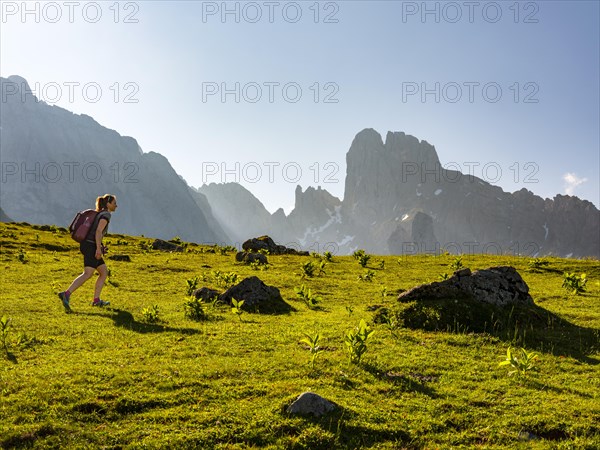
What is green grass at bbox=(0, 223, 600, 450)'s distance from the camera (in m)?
7.01

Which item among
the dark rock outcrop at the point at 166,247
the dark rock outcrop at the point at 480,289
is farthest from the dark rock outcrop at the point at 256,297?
the dark rock outcrop at the point at 166,247

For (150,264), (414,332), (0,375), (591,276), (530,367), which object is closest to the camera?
(0,375)

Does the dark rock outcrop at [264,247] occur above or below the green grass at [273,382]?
above

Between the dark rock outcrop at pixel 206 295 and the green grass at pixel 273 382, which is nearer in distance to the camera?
the green grass at pixel 273 382

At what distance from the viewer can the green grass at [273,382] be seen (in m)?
7.01

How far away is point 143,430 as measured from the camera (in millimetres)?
7012

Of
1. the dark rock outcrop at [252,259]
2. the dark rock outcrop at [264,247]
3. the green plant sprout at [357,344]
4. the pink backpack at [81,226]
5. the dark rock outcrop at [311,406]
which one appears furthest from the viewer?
the dark rock outcrop at [264,247]

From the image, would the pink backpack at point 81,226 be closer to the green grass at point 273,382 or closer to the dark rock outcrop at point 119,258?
the green grass at point 273,382

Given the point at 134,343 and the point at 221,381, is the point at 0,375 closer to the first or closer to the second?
→ the point at 134,343

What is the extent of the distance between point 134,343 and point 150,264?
2412 cm

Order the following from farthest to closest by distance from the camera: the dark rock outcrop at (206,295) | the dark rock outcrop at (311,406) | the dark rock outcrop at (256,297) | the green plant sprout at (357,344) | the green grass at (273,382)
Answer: the dark rock outcrop at (206,295) < the dark rock outcrop at (256,297) < the green plant sprout at (357,344) < the dark rock outcrop at (311,406) < the green grass at (273,382)

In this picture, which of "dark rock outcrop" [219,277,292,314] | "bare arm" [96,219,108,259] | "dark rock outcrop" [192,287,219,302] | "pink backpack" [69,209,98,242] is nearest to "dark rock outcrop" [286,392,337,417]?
"dark rock outcrop" [219,277,292,314]

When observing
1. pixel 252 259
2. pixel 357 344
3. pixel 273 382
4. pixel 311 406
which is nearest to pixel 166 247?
pixel 252 259

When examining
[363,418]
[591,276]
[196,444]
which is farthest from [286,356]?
[591,276]
